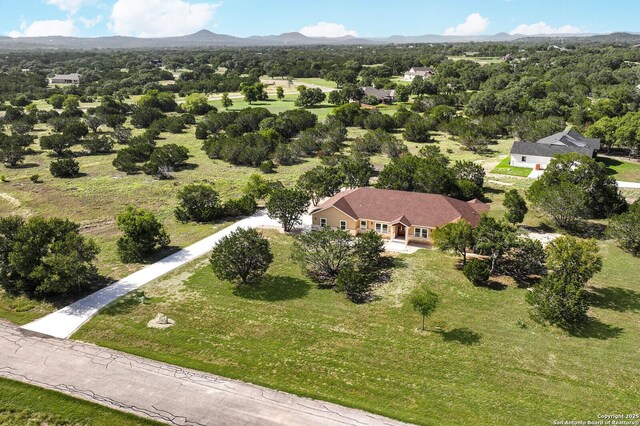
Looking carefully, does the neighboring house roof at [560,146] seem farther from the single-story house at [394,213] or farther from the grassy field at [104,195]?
the grassy field at [104,195]

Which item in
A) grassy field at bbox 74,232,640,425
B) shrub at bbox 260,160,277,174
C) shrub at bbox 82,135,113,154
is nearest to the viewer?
grassy field at bbox 74,232,640,425

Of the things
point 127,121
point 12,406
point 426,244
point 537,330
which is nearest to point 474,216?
point 426,244

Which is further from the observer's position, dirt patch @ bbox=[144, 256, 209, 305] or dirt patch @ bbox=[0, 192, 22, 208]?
dirt patch @ bbox=[0, 192, 22, 208]

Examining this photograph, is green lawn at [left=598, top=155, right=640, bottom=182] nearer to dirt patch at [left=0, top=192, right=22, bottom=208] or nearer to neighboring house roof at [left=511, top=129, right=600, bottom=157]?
neighboring house roof at [left=511, top=129, right=600, bottom=157]

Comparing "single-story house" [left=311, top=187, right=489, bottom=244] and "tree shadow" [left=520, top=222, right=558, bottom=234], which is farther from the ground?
"single-story house" [left=311, top=187, right=489, bottom=244]

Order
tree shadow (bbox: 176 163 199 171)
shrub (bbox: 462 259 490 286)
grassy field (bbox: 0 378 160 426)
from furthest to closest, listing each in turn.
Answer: tree shadow (bbox: 176 163 199 171) → shrub (bbox: 462 259 490 286) → grassy field (bbox: 0 378 160 426)

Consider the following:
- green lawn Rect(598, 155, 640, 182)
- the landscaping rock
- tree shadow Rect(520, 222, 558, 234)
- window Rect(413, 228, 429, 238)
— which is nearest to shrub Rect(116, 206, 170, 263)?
the landscaping rock

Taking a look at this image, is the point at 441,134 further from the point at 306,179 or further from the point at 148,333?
the point at 148,333
